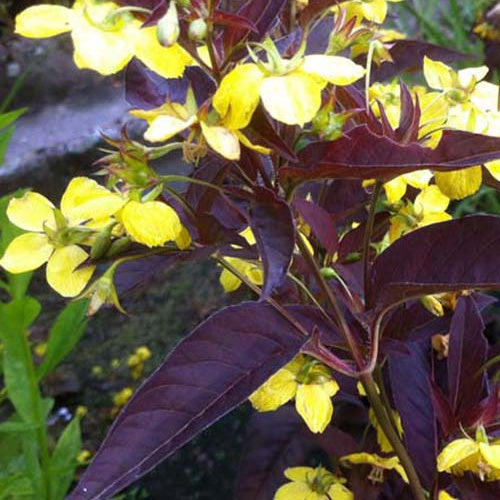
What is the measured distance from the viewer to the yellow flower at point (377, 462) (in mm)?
757

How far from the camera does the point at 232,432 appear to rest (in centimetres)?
149

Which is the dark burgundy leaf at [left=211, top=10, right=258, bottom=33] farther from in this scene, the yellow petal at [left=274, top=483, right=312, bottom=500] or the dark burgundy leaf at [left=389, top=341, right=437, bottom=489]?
the yellow petal at [left=274, top=483, right=312, bottom=500]

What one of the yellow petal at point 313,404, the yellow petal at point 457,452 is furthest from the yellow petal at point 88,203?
the yellow petal at point 457,452

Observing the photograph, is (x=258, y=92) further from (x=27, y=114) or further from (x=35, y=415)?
(x=27, y=114)

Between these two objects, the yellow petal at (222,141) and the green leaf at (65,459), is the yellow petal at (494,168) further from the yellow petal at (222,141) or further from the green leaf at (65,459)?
the green leaf at (65,459)

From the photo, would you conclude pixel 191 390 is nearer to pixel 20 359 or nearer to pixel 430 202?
pixel 430 202

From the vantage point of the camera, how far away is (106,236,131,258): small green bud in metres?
0.56

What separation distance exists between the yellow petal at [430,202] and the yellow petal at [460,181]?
0.39 feet

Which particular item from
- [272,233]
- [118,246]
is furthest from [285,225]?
[118,246]

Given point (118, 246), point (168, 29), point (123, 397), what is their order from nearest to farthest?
1. point (168, 29)
2. point (118, 246)
3. point (123, 397)

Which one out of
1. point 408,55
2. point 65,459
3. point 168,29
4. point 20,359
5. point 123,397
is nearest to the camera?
point 168,29

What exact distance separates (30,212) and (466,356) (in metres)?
0.39

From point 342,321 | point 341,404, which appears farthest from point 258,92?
point 341,404

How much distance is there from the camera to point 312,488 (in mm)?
774
